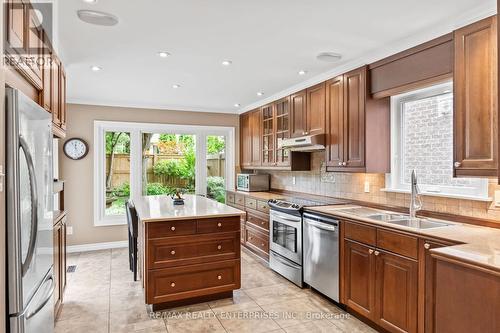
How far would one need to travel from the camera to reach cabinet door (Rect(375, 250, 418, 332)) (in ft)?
7.62

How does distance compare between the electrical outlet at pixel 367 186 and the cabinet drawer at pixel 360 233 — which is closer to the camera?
the cabinet drawer at pixel 360 233

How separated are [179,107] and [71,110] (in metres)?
1.68

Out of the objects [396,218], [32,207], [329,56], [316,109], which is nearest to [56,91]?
[32,207]

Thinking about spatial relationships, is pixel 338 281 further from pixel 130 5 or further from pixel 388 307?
pixel 130 5

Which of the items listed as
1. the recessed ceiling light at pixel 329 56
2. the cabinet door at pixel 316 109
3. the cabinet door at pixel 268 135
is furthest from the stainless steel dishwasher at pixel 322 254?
the cabinet door at pixel 268 135

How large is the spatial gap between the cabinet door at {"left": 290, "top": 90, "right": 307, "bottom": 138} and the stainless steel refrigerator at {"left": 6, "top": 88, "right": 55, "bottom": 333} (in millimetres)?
2927

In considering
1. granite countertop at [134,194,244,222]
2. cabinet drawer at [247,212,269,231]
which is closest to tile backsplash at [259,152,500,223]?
cabinet drawer at [247,212,269,231]

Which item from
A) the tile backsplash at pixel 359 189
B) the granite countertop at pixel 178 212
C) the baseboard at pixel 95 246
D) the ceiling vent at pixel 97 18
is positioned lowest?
the baseboard at pixel 95 246

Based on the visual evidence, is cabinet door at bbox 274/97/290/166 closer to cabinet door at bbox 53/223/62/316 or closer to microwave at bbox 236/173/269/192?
microwave at bbox 236/173/269/192

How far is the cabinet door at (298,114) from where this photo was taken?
418cm

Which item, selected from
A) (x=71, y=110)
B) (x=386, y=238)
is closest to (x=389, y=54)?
(x=386, y=238)

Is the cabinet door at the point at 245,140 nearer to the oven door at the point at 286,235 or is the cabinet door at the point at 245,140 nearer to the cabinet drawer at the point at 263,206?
the cabinet drawer at the point at 263,206

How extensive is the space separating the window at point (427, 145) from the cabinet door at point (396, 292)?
2.67 ft

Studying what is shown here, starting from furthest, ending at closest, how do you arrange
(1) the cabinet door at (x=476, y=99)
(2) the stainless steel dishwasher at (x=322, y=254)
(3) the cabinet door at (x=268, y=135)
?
(3) the cabinet door at (x=268, y=135), (2) the stainless steel dishwasher at (x=322, y=254), (1) the cabinet door at (x=476, y=99)
